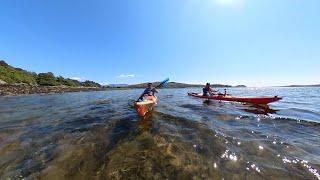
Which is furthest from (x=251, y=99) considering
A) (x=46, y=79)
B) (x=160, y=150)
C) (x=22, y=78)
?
(x=46, y=79)

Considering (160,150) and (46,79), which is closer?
(160,150)

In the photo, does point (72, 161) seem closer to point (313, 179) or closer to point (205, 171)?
point (205, 171)

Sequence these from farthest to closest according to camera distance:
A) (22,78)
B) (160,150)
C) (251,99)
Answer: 1. (22,78)
2. (251,99)
3. (160,150)

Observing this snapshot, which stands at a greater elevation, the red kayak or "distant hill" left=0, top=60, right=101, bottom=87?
"distant hill" left=0, top=60, right=101, bottom=87

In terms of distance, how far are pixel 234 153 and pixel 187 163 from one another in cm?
215

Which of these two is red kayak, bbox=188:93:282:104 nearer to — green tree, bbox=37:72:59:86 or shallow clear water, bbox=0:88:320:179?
shallow clear water, bbox=0:88:320:179

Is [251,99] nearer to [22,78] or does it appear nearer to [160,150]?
[160,150]

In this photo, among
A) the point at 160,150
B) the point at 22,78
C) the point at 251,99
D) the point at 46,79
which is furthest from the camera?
the point at 46,79

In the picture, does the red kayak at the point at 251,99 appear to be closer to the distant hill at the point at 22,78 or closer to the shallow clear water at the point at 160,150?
the shallow clear water at the point at 160,150

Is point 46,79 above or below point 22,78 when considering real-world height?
below

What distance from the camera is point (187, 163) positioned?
7.70 meters

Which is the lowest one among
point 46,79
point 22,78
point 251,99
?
point 251,99

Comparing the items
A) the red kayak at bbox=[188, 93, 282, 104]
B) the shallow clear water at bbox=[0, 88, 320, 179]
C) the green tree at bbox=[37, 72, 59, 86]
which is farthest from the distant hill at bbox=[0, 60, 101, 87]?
the shallow clear water at bbox=[0, 88, 320, 179]

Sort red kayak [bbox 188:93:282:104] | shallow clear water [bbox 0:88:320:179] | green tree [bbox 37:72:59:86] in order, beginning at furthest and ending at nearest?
green tree [bbox 37:72:59:86], red kayak [bbox 188:93:282:104], shallow clear water [bbox 0:88:320:179]
